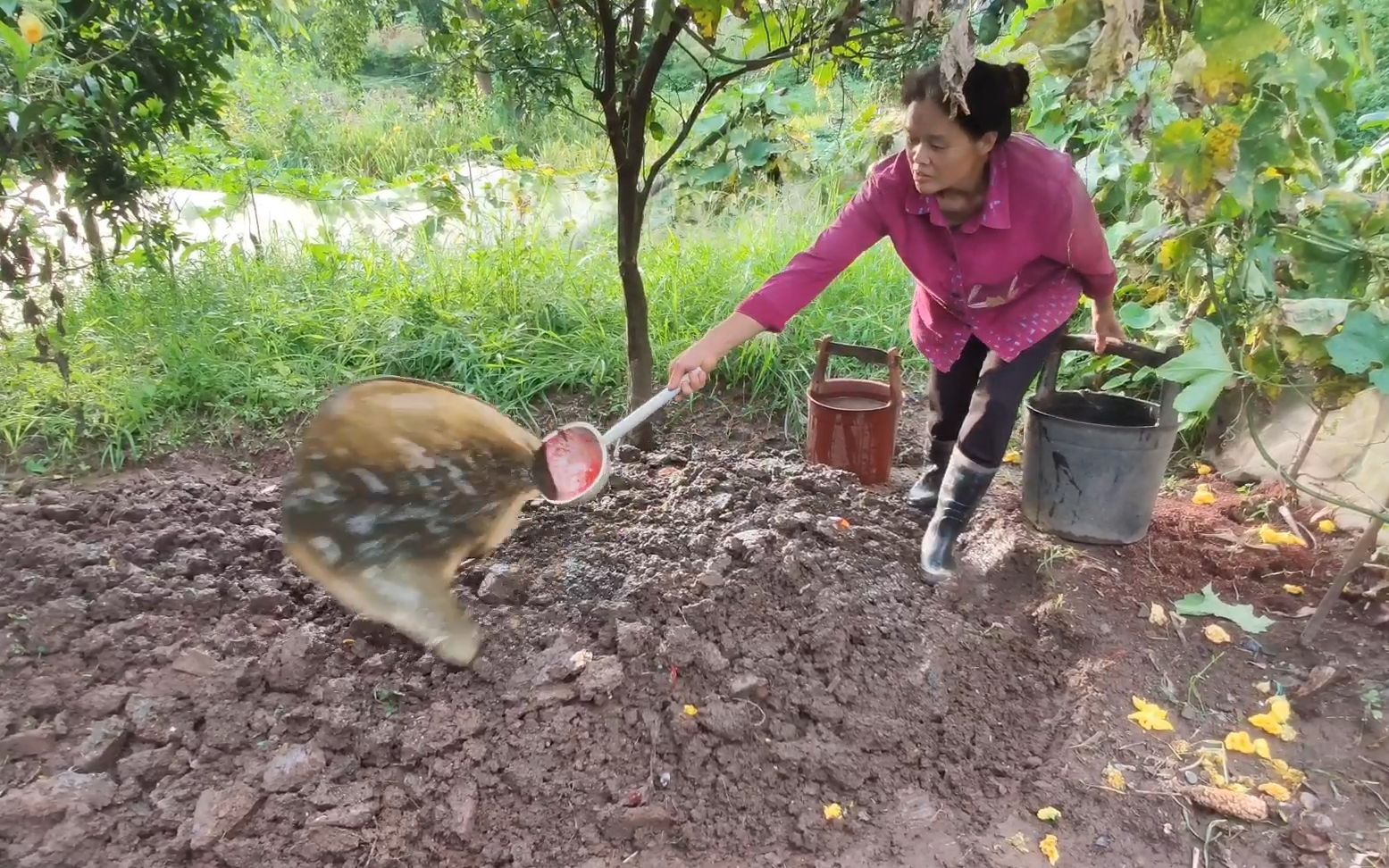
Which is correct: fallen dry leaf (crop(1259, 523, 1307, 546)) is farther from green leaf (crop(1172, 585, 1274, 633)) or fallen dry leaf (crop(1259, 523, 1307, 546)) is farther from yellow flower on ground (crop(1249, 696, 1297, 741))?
yellow flower on ground (crop(1249, 696, 1297, 741))

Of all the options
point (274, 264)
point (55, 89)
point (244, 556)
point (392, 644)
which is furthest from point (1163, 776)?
point (274, 264)

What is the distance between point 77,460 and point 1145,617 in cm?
319

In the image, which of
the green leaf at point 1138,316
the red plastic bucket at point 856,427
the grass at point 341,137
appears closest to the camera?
the red plastic bucket at point 856,427

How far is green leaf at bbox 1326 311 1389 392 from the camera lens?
1634 mm

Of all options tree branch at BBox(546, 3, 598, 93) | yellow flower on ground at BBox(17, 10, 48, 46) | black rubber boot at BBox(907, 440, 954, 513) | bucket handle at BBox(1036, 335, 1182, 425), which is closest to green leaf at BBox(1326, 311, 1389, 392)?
bucket handle at BBox(1036, 335, 1182, 425)

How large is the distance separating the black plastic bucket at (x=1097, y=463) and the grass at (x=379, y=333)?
1011 millimetres

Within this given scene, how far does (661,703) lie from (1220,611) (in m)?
1.45

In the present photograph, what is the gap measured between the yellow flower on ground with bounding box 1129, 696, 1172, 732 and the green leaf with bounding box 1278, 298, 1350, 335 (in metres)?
0.85

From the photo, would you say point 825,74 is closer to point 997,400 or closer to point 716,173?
point 997,400

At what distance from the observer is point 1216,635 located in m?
2.06

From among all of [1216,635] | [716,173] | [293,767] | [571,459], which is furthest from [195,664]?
[716,173]

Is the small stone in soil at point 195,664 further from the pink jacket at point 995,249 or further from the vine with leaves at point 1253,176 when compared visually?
the vine with leaves at point 1253,176

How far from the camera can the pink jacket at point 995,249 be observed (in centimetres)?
194

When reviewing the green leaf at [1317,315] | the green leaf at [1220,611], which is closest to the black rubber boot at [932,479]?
the green leaf at [1220,611]
